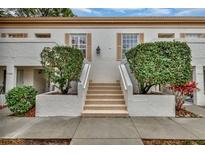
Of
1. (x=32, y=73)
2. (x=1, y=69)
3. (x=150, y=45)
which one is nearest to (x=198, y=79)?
(x=150, y=45)

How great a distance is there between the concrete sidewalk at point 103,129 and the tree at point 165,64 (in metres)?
1.55

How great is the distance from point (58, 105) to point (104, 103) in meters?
1.94

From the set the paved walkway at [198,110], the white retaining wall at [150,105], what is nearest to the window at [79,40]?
the white retaining wall at [150,105]

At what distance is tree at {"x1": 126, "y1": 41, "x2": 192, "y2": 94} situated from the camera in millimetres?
6691

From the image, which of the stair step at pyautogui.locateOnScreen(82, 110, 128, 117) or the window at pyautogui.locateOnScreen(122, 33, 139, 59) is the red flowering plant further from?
the window at pyautogui.locateOnScreen(122, 33, 139, 59)

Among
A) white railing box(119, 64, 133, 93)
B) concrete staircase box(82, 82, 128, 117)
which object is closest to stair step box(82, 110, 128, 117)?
concrete staircase box(82, 82, 128, 117)

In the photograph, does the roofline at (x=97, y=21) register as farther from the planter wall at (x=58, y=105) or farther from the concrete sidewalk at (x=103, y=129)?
the concrete sidewalk at (x=103, y=129)

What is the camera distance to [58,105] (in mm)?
6855

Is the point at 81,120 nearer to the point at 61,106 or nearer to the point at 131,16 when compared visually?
the point at 61,106

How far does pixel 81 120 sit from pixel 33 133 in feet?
5.95

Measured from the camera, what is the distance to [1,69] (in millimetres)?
11109

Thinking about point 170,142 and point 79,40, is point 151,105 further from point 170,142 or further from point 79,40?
point 79,40

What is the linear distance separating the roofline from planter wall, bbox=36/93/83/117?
586cm

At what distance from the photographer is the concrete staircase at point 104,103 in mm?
6645
